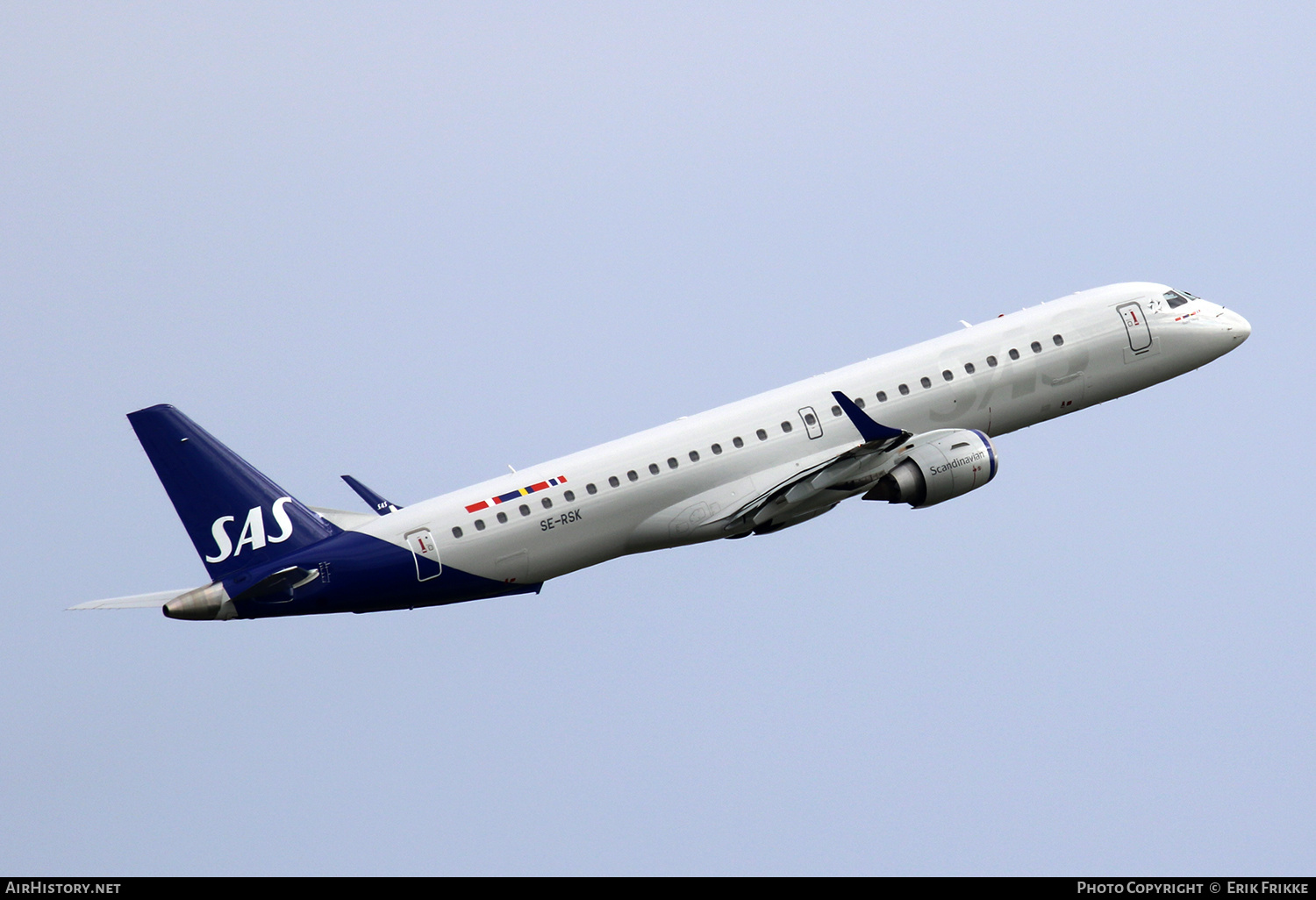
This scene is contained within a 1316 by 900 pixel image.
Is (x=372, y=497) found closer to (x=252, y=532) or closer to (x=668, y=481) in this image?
(x=252, y=532)

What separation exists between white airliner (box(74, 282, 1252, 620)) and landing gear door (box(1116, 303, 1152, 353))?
2.2 inches

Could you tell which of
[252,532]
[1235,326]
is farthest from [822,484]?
[1235,326]

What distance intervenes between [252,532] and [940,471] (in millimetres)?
19645

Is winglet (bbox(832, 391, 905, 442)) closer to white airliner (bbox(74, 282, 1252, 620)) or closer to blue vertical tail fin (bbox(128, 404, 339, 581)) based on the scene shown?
white airliner (bbox(74, 282, 1252, 620))

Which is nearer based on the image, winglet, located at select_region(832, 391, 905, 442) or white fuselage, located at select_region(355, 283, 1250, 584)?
winglet, located at select_region(832, 391, 905, 442)

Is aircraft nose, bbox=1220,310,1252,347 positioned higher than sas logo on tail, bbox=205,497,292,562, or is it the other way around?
aircraft nose, bbox=1220,310,1252,347

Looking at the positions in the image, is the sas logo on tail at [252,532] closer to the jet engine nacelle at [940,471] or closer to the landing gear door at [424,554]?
the landing gear door at [424,554]

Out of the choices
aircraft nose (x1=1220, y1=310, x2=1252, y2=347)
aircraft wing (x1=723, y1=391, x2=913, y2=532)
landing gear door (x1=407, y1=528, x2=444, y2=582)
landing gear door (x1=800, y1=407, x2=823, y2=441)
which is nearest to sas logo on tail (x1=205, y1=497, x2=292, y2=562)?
landing gear door (x1=407, y1=528, x2=444, y2=582)

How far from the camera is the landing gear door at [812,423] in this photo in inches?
2126

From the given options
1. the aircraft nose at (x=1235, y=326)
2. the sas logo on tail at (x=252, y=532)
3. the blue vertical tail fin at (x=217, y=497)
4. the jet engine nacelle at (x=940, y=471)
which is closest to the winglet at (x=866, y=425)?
the jet engine nacelle at (x=940, y=471)

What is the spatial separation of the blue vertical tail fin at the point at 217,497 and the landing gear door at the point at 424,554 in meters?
2.91

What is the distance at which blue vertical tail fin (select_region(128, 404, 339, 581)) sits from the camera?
49.5 metres

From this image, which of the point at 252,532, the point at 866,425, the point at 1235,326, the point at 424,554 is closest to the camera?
the point at 252,532

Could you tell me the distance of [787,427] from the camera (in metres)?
53.8
